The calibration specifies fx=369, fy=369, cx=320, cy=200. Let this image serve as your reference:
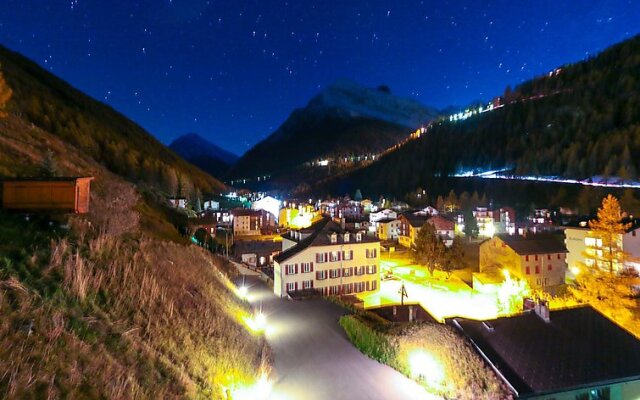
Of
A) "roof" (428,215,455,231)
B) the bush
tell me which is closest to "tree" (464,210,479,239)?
"roof" (428,215,455,231)

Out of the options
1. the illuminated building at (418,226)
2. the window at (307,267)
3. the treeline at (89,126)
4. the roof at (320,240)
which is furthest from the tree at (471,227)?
the treeline at (89,126)

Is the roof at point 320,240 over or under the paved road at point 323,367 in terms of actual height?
over

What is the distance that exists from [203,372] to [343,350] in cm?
926

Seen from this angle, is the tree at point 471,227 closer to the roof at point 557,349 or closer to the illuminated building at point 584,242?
the illuminated building at point 584,242

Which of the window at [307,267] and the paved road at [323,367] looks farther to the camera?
the window at [307,267]

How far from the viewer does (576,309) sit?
51.5 feet

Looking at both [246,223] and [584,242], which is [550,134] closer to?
[584,242]

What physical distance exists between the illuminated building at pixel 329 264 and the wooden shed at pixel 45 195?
57.6 feet

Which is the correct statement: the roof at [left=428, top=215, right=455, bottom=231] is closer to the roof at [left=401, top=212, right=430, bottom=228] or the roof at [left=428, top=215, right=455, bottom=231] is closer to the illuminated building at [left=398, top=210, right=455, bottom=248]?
the illuminated building at [left=398, top=210, right=455, bottom=248]

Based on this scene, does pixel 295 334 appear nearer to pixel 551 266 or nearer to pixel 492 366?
pixel 492 366

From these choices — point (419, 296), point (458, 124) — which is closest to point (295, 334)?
point (419, 296)

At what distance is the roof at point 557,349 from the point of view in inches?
477

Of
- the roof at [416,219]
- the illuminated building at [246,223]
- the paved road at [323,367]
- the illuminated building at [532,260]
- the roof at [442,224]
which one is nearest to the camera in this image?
the paved road at [323,367]

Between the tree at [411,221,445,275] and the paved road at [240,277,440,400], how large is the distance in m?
18.9
